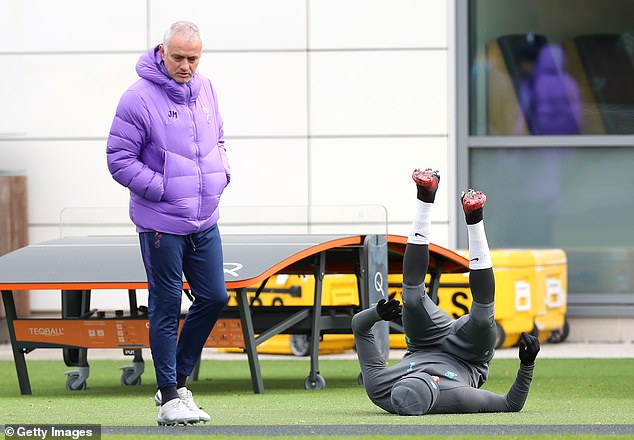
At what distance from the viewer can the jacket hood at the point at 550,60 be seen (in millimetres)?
14211

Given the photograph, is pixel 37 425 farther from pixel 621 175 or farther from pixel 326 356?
pixel 621 175

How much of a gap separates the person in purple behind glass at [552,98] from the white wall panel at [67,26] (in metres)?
4.03

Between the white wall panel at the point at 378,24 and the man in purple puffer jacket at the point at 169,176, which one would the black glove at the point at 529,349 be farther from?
the white wall panel at the point at 378,24

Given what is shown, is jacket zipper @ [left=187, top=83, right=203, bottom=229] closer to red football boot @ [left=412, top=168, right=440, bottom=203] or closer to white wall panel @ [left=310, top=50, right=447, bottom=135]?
red football boot @ [left=412, top=168, right=440, bottom=203]

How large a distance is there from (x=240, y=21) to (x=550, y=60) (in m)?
3.19

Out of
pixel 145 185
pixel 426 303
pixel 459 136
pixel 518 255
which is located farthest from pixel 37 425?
pixel 459 136

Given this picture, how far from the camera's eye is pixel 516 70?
46.9 feet

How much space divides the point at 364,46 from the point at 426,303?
7.23 metres

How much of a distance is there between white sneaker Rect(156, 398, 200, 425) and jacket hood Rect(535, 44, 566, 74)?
8.68m

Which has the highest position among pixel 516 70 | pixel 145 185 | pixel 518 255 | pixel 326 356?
pixel 516 70

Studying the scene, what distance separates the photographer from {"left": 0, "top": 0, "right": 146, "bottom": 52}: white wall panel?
554 inches

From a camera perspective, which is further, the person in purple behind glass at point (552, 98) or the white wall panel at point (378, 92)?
the person in purple behind glass at point (552, 98)


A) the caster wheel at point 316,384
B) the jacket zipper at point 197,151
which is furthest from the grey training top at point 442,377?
the caster wheel at point 316,384

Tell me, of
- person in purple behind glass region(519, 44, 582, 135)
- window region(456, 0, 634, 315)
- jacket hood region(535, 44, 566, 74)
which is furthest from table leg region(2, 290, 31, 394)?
Result: jacket hood region(535, 44, 566, 74)
